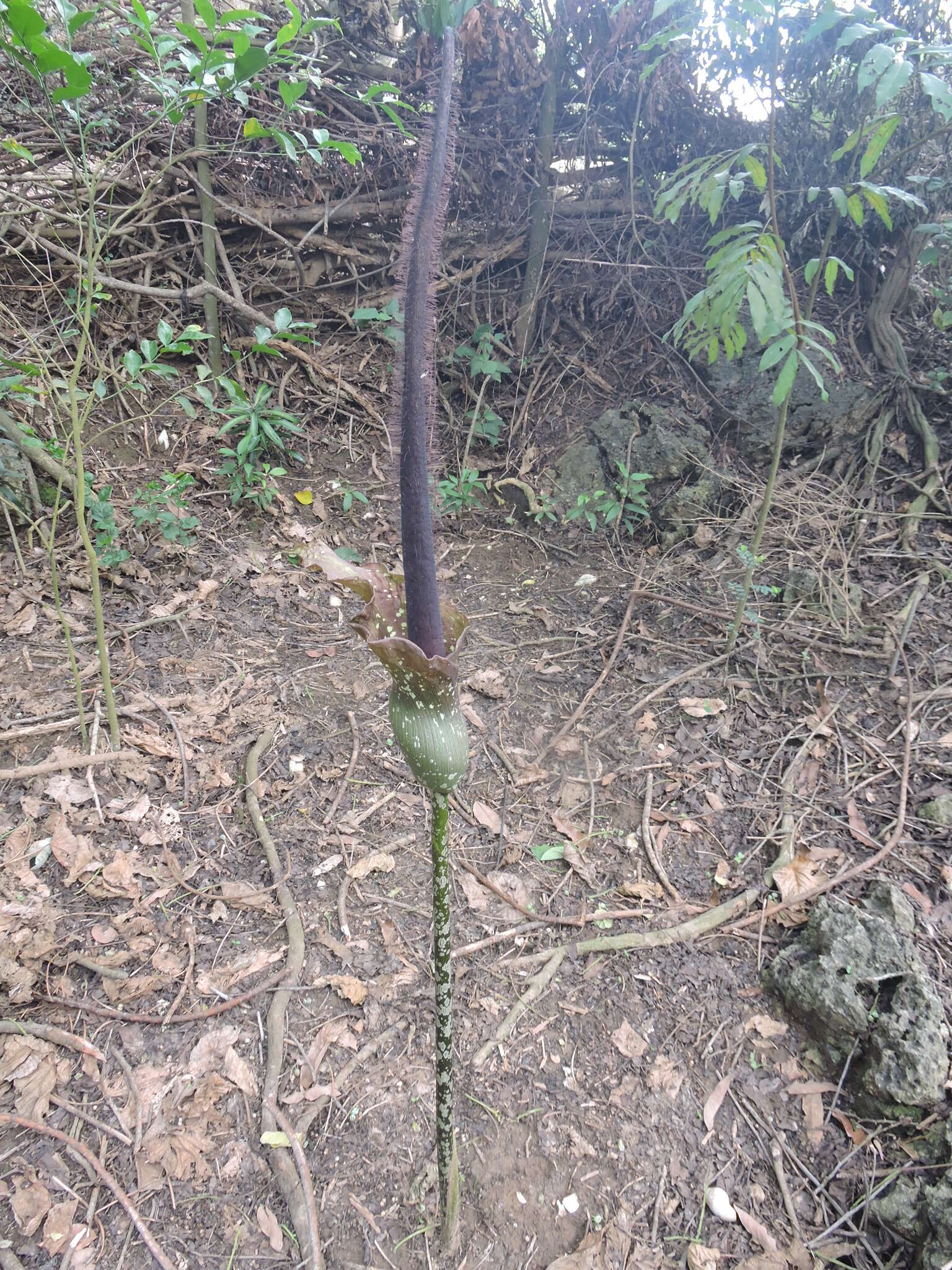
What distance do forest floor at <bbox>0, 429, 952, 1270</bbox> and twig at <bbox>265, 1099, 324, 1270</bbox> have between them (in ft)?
A: 0.10

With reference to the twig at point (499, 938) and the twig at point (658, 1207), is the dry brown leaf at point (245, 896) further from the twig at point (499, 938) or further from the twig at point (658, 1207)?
the twig at point (658, 1207)

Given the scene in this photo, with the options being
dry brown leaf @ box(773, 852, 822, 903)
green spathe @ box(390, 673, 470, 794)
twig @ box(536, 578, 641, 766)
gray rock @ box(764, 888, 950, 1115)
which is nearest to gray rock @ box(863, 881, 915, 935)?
gray rock @ box(764, 888, 950, 1115)

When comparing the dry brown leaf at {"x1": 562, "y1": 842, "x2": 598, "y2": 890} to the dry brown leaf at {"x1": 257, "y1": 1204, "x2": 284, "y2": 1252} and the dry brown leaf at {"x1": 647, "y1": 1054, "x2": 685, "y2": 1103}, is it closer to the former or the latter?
the dry brown leaf at {"x1": 647, "y1": 1054, "x2": 685, "y2": 1103}

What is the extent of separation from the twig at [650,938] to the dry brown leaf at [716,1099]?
355mm

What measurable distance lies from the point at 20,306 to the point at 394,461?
3685mm

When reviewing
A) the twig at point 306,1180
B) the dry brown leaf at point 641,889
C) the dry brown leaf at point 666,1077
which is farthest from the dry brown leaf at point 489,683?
the twig at point 306,1180

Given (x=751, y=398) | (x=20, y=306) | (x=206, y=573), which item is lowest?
(x=206, y=573)

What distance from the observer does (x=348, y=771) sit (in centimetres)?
247

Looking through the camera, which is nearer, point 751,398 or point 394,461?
point 394,461

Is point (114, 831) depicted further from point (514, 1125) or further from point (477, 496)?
point (477, 496)

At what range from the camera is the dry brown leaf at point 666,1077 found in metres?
1.73

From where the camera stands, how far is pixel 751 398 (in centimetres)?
392

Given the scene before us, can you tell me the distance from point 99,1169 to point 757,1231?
141cm

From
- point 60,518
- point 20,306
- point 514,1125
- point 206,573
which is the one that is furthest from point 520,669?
point 20,306
